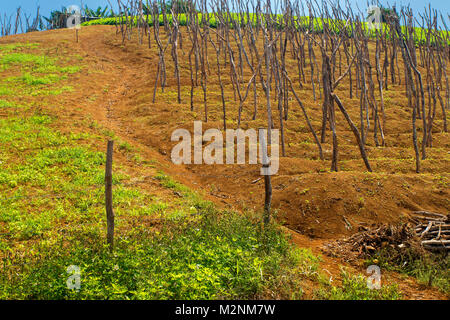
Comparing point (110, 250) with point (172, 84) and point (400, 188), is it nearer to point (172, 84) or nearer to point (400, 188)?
point (400, 188)

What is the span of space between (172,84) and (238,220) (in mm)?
13515

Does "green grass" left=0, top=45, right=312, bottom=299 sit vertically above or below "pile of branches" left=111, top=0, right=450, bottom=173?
below

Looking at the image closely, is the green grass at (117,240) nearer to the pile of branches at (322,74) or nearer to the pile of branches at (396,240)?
the pile of branches at (396,240)

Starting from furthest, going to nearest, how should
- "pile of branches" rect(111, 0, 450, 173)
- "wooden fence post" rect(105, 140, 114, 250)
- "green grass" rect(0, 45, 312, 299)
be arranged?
1. "pile of branches" rect(111, 0, 450, 173)
2. "wooden fence post" rect(105, 140, 114, 250)
3. "green grass" rect(0, 45, 312, 299)

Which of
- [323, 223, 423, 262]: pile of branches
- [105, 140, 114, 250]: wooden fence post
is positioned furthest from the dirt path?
[105, 140, 114, 250]: wooden fence post

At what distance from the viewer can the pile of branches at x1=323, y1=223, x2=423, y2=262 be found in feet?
19.7

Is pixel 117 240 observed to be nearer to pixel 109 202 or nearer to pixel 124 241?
pixel 124 241

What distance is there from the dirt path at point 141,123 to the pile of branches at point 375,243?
0.89 ft

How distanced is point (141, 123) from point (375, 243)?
395 inches

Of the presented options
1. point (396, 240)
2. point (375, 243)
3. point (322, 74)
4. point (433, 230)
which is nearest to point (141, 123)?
point (322, 74)

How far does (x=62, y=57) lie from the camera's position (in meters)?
21.9

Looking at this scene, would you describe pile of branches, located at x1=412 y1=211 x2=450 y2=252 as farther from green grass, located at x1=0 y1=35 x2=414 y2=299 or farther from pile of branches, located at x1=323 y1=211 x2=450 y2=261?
green grass, located at x1=0 y1=35 x2=414 y2=299

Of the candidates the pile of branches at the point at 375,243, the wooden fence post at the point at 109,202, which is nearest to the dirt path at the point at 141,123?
the pile of branches at the point at 375,243

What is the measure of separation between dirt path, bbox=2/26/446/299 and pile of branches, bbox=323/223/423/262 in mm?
272
